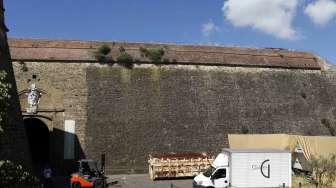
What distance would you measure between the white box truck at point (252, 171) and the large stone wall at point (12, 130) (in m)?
7.94

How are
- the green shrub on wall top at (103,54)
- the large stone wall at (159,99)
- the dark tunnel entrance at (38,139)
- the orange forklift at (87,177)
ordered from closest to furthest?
the orange forklift at (87,177) < the large stone wall at (159,99) < the green shrub on wall top at (103,54) < the dark tunnel entrance at (38,139)

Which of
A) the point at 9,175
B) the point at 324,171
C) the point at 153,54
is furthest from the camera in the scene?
the point at 153,54

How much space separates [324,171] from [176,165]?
8.40 m

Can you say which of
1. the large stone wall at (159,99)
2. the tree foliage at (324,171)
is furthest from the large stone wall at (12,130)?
the tree foliage at (324,171)

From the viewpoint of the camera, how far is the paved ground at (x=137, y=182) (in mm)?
22828

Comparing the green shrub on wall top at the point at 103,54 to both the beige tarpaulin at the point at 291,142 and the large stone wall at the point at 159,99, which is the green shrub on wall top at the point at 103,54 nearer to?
the large stone wall at the point at 159,99

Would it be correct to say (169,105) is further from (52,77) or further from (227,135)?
(52,77)

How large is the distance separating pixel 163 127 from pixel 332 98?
1443cm

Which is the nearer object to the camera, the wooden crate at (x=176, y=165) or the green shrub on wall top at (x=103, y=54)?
the wooden crate at (x=176, y=165)

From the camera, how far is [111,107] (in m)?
28.2

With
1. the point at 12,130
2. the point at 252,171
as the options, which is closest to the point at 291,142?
the point at 252,171

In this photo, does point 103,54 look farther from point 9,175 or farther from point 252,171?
point 9,175

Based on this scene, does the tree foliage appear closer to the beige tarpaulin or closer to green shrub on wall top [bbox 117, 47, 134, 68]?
the beige tarpaulin

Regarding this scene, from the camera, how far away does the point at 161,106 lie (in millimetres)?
29203
